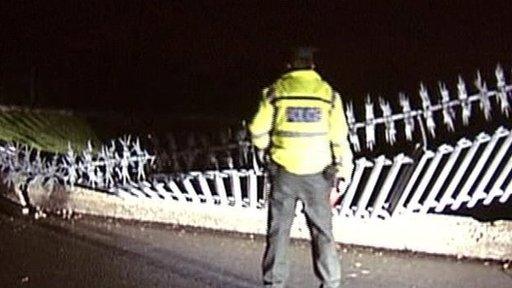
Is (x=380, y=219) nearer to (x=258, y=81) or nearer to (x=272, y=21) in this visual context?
(x=258, y=81)

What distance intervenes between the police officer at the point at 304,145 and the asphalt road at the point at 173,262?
920 mm

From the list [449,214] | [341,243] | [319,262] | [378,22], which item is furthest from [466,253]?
[378,22]

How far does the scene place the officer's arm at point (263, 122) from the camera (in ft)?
23.3

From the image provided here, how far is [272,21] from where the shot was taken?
17172 mm

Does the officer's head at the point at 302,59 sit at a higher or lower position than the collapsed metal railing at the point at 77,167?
higher

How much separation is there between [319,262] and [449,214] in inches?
73.9

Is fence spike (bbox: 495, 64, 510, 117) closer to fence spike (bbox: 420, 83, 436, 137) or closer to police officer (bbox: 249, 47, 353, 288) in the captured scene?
fence spike (bbox: 420, 83, 436, 137)

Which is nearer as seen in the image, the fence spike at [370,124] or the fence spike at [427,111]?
the fence spike at [427,111]

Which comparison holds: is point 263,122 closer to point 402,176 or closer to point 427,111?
point 427,111

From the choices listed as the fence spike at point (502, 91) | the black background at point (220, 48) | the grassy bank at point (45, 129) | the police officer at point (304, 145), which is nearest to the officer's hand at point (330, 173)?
the police officer at point (304, 145)

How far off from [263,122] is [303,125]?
0.80 feet

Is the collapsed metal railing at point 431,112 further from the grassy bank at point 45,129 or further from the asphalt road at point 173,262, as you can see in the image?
the grassy bank at point 45,129

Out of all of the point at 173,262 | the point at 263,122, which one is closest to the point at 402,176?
the point at 173,262

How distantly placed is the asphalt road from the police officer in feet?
3.02
